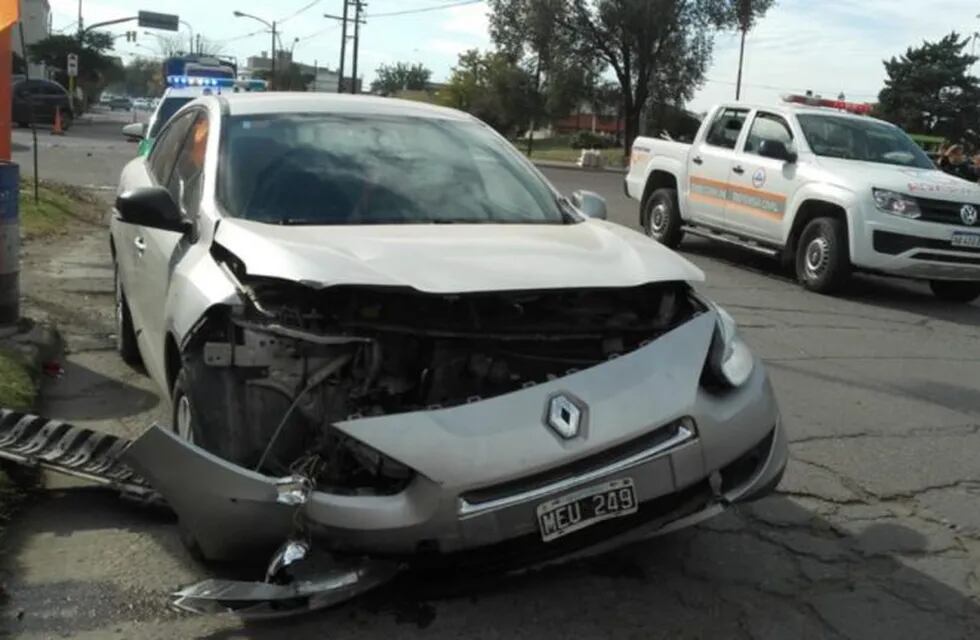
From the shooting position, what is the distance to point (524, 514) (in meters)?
3.09

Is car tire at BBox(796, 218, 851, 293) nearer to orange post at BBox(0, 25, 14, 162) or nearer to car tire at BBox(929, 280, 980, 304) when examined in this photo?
car tire at BBox(929, 280, 980, 304)

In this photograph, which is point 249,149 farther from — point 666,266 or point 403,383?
point 666,266

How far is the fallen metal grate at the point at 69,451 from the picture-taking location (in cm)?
411

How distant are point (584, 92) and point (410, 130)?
42551 millimetres

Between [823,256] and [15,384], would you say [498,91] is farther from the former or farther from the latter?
[15,384]

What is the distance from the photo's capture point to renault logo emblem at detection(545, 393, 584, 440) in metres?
3.13

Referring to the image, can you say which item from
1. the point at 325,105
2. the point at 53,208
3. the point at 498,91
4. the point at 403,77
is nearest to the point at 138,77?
the point at 403,77

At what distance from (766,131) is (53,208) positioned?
873 cm

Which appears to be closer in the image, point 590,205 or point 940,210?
point 590,205

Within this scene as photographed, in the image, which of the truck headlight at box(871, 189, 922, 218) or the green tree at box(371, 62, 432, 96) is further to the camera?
the green tree at box(371, 62, 432, 96)

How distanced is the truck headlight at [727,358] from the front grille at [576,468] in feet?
1.05

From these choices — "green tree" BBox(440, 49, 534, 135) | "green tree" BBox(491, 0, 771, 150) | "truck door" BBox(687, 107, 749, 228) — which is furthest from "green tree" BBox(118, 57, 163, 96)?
"truck door" BBox(687, 107, 749, 228)

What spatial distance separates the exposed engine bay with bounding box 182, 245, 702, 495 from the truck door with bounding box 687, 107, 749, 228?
9.03 metres

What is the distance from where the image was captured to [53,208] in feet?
42.3
